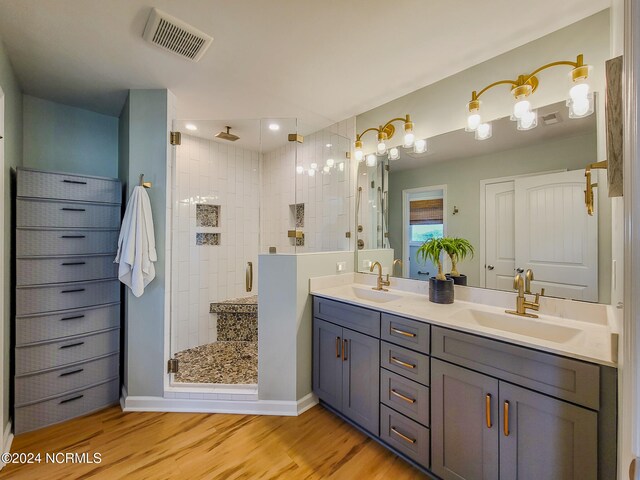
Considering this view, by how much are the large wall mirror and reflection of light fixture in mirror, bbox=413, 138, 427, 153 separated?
0.18ft

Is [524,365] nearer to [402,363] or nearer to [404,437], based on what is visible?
[402,363]

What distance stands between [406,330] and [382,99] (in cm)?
186

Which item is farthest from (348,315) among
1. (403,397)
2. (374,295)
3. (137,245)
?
(137,245)

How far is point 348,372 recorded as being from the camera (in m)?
1.88

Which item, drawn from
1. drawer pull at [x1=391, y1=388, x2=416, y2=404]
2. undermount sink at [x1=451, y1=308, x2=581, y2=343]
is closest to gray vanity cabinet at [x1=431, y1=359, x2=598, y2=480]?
drawer pull at [x1=391, y1=388, x2=416, y2=404]

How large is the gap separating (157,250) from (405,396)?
202cm

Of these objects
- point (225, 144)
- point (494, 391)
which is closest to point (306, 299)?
point (494, 391)

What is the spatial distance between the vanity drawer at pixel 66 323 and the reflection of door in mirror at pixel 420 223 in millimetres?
2357

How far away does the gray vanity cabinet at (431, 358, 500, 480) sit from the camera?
123 cm

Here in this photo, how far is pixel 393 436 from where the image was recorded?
1.62 meters

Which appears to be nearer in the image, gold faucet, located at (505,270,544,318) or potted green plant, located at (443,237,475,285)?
gold faucet, located at (505,270,544,318)

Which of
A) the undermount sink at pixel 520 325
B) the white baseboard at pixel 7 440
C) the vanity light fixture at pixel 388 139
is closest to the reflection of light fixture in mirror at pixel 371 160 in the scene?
the vanity light fixture at pixel 388 139

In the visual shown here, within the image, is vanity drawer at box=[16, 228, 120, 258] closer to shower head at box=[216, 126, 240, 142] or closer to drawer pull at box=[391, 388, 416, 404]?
shower head at box=[216, 126, 240, 142]

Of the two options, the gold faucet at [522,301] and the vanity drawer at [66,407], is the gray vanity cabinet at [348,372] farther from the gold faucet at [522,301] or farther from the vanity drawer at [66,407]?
the vanity drawer at [66,407]
